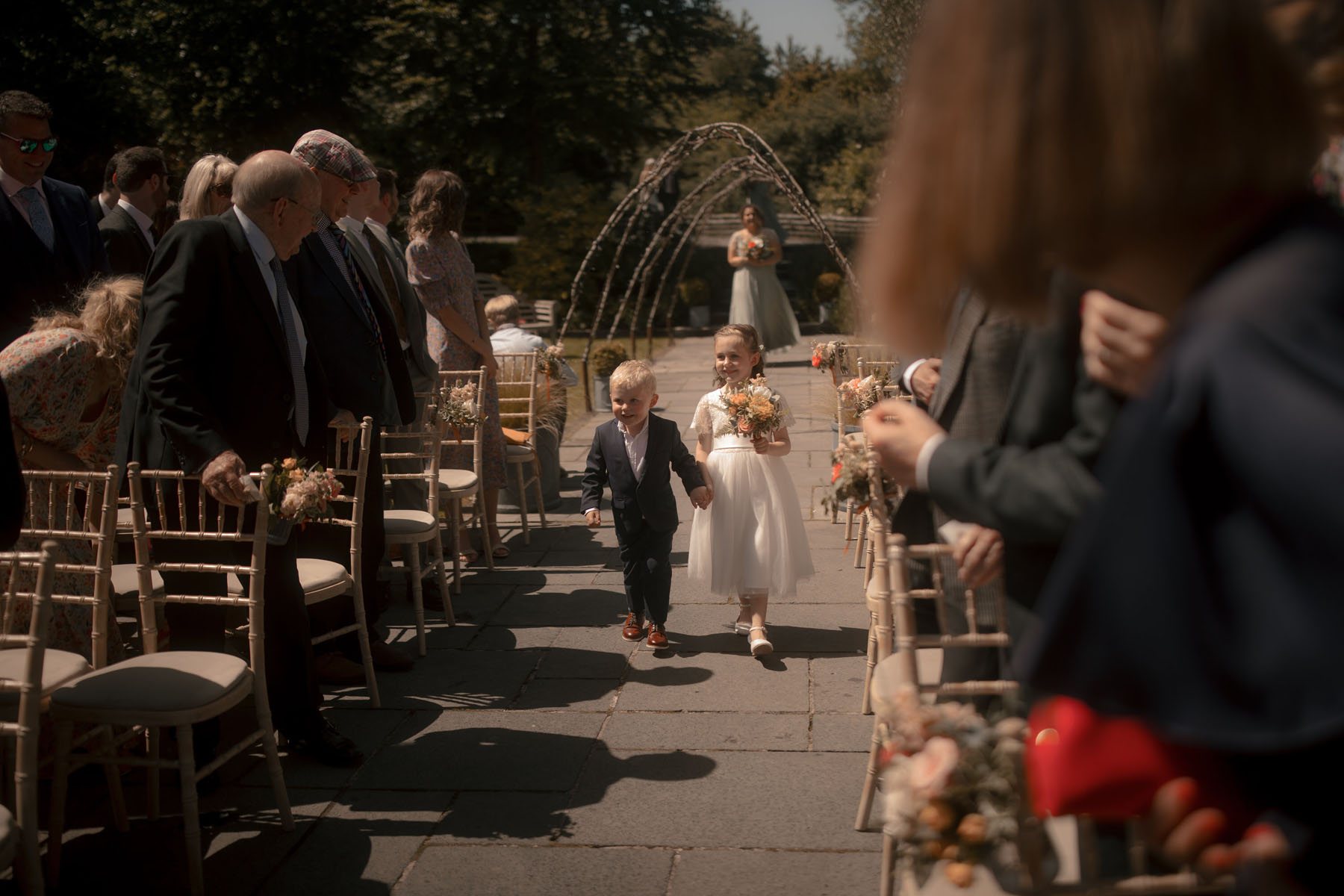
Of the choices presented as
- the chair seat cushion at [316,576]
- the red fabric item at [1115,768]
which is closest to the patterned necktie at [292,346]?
the chair seat cushion at [316,576]

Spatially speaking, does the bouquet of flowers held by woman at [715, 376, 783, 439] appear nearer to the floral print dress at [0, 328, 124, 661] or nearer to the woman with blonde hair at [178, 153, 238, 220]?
the woman with blonde hair at [178, 153, 238, 220]

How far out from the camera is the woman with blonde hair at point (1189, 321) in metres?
0.95

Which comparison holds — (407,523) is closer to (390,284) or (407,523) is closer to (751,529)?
(390,284)

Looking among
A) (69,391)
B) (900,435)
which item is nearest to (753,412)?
(69,391)

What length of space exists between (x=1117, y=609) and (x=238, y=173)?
370 centimetres

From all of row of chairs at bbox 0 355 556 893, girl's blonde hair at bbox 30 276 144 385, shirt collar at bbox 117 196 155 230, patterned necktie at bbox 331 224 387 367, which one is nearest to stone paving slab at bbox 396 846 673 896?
row of chairs at bbox 0 355 556 893

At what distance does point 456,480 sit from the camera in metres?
6.20

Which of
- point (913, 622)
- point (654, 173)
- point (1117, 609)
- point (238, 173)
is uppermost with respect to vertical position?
point (654, 173)

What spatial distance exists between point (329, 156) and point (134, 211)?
2141mm

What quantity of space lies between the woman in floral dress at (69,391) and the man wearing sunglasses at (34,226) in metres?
1.22

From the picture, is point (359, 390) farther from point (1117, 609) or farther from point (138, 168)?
point (1117, 609)

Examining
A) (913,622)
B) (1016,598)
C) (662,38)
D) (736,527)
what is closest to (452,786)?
(736,527)

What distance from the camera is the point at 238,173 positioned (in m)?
3.96

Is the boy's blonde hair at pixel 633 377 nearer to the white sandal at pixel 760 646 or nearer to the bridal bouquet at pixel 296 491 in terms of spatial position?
the white sandal at pixel 760 646
